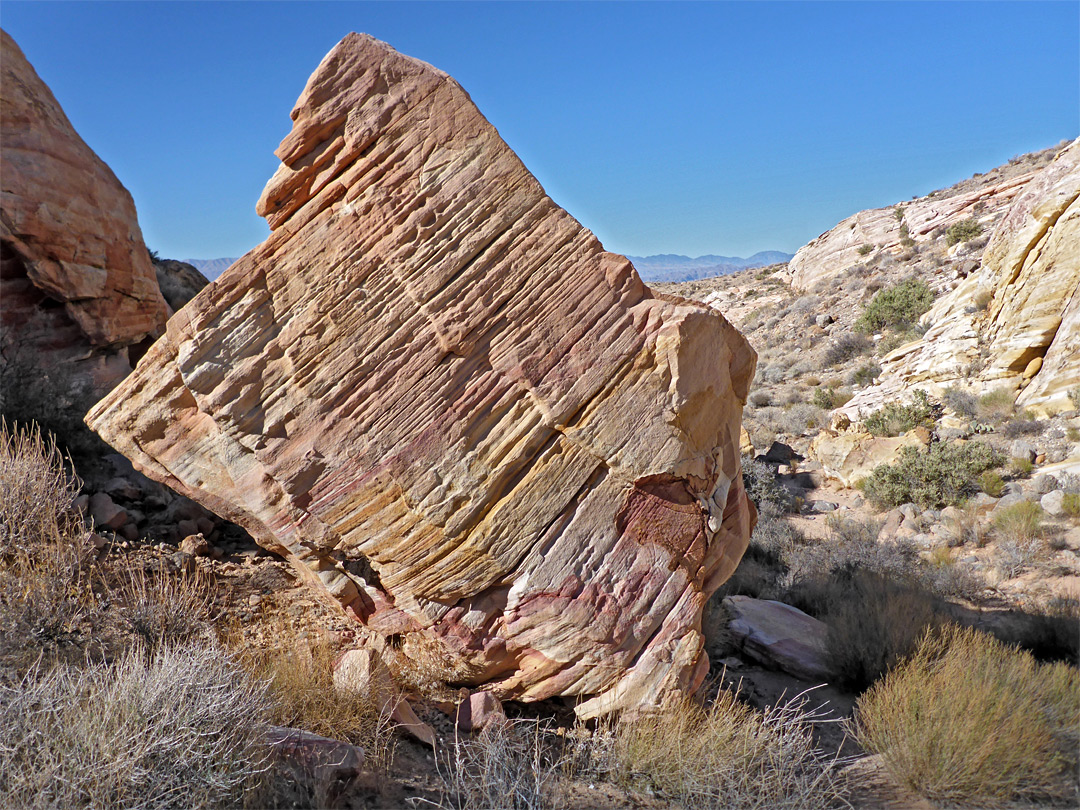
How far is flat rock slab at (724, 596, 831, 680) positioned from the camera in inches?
245

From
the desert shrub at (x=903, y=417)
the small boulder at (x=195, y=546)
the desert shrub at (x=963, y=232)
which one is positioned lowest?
the small boulder at (x=195, y=546)

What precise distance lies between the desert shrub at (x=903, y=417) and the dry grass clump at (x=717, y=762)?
10165mm

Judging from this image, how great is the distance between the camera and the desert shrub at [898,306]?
19484 millimetres

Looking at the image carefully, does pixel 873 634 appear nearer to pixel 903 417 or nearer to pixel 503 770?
pixel 503 770

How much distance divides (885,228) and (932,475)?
23946 millimetres

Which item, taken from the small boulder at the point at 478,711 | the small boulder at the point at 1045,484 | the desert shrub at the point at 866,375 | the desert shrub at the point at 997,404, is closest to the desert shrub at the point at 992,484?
the small boulder at the point at 1045,484

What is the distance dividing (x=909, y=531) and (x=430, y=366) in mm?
9048

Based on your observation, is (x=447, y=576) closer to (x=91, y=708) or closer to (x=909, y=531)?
(x=91, y=708)

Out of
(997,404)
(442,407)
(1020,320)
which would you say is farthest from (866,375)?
(442,407)

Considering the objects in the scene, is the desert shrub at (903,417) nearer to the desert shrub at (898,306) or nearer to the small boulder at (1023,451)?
the small boulder at (1023,451)

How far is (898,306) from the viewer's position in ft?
65.2

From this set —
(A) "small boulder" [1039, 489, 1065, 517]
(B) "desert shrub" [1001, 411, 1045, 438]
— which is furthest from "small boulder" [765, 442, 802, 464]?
(A) "small boulder" [1039, 489, 1065, 517]

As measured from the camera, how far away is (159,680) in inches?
140

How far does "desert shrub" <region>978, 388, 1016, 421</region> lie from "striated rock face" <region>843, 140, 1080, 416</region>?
20 centimetres
